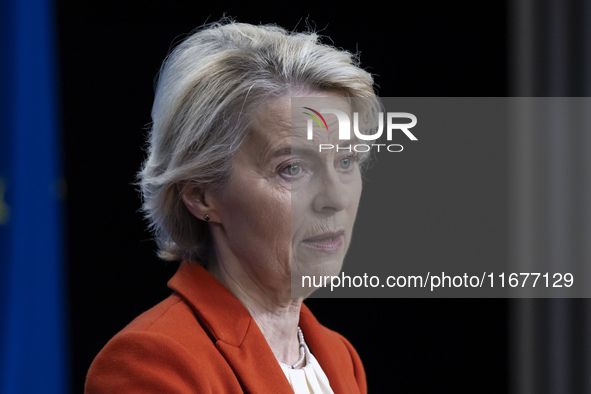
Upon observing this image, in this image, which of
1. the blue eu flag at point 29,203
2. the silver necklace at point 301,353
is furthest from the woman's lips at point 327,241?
the blue eu flag at point 29,203

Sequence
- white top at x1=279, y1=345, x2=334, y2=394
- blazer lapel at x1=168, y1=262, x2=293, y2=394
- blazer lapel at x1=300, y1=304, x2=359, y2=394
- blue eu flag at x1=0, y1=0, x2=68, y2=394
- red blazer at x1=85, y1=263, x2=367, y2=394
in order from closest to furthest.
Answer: red blazer at x1=85, y1=263, x2=367, y2=394 < blazer lapel at x1=168, y1=262, x2=293, y2=394 < white top at x1=279, y1=345, x2=334, y2=394 < blazer lapel at x1=300, y1=304, x2=359, y2=394 < blue eu flag at x1=0, y1=0, x2=68, y2=394

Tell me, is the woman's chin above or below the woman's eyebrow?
below

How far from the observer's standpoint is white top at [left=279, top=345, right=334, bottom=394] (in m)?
1.29

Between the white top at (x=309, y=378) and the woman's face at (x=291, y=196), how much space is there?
21cm

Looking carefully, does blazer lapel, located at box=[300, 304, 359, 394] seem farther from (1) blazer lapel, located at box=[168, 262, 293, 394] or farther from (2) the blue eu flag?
(2) the blue eu flag

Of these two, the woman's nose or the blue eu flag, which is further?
the blue eu flag

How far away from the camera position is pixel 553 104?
95 centimetres

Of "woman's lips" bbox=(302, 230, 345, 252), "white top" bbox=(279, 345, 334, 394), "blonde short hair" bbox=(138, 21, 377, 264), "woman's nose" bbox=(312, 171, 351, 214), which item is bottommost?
"white top" bbox=(279, 345, 334, 394)

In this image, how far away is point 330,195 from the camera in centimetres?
116

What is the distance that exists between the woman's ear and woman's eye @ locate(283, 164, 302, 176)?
0.54 feet

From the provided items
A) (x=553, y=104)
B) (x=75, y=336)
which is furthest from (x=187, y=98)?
(x=75, y=336)

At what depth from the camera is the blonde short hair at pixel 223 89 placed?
47.0 inches

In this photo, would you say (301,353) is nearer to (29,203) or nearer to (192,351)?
(192,351)

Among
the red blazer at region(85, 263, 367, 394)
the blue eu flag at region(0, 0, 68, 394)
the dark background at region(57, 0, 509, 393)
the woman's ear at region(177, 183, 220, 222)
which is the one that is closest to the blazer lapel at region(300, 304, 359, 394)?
the red blazer at region(85, 263, 367, 394)
